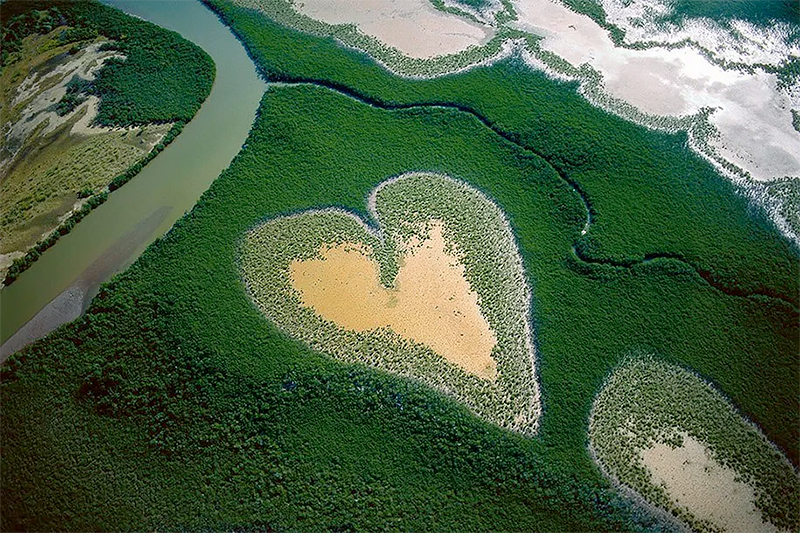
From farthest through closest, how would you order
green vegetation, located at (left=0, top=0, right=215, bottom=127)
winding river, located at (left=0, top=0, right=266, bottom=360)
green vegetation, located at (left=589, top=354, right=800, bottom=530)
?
green vegetation, located at (left=0, top=0, right=215, bottom=127) < winding river, located at (left=0, top=0, right=266, bottom=360) < green vegetation, located at (left=589, top=354, right=800, bottom=530)

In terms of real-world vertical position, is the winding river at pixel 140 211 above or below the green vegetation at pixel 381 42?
below

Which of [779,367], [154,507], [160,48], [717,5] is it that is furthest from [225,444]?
[717,5]

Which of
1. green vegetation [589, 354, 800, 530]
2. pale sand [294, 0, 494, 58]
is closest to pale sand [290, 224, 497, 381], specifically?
green vegetation [589, 354, 800, 530]

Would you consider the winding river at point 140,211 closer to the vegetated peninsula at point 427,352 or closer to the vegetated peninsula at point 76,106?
the vegetated peninsula at point 76,106

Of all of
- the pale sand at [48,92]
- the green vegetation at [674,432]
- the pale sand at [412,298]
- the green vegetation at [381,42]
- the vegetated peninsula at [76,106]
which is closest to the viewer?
the green vegetation at [674,432]

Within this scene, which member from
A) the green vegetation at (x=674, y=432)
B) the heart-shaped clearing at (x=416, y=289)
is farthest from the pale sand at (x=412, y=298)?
the green vegetation at (x=674, y=432)

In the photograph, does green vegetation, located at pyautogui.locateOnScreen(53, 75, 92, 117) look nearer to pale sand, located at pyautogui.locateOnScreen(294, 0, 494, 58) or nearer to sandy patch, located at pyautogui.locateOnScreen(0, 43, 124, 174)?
sandy patch, located at pyautogui.locateOnScreen(0, 43, 124, 174)

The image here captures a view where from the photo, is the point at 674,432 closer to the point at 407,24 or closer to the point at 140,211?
the point at 140,211
